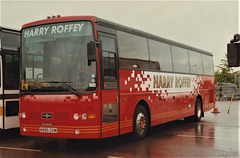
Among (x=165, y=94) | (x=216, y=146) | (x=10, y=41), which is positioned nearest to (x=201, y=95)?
(x=165, y=94)

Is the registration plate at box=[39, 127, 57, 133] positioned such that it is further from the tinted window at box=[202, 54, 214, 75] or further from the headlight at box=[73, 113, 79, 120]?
the tinted window at box=[202, 54, 214, 75]

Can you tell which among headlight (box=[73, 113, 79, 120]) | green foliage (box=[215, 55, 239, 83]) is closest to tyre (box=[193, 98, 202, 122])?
headlight (box=[73, 113, 79, 120])

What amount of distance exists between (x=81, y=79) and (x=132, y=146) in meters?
2.56

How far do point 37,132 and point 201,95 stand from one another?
33.6 feet

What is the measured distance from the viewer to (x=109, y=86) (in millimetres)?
9117

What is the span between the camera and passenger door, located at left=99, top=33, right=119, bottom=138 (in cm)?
882

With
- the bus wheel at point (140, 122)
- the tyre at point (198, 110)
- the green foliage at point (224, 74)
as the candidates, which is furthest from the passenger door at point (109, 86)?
the green foliage at point (224, 74)

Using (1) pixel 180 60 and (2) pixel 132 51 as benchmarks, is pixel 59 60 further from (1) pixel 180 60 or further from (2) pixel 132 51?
(1) pixel 180 60

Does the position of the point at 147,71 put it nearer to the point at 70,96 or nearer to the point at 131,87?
the point at 131,87

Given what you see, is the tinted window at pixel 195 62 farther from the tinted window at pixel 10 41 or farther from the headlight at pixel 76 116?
the headlight at pixel 76 116

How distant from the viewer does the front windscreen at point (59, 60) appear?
848 centimetres

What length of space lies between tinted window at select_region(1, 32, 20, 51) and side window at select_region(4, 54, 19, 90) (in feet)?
0.93

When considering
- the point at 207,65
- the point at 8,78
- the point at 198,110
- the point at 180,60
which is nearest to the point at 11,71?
the point at 8,78

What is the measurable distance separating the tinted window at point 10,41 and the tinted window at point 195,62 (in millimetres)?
8167
